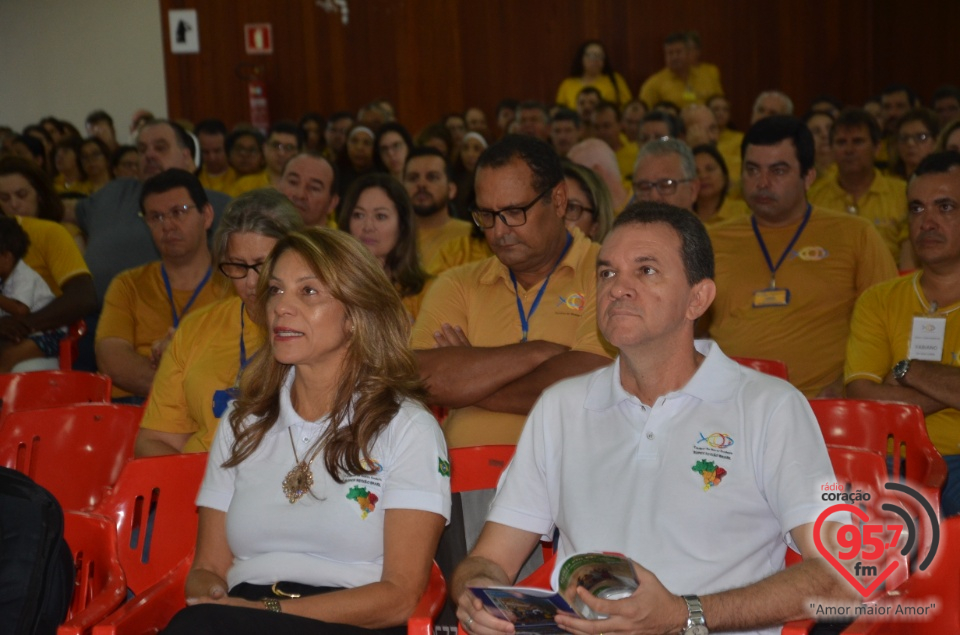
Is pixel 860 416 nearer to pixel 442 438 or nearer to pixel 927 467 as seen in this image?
pixel 927 467

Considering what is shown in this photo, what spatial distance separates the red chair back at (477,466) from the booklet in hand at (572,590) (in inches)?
30.6

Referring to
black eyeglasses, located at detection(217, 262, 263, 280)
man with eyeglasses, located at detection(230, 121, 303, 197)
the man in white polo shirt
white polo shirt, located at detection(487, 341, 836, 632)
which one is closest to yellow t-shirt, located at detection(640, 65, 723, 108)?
man with eyeglasses, located at detection(230, 121, 303, 197)

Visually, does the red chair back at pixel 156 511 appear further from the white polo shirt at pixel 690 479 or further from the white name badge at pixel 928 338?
the white name badge at pixel 928 338

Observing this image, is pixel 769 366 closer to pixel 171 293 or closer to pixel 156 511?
pixel 156 511

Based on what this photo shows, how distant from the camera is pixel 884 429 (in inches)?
117

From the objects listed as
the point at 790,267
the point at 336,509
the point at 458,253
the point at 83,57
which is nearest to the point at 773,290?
the point at 790,267

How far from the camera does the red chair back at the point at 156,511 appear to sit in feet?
9.29

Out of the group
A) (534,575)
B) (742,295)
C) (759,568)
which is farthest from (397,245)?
(759,568)

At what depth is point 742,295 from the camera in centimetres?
432

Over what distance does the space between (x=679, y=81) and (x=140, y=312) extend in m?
7.52

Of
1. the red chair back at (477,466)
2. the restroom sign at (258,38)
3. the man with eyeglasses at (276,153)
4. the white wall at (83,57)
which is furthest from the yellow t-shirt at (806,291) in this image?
the white wall at (83,57)

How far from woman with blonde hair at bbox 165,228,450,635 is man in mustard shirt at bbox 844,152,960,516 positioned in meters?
1.70

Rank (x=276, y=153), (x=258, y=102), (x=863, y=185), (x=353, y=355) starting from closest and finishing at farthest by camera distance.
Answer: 1. (x=353, y=355)
2. (x=863, y=185)
3. (x=276, y=153)
4. (x=258, y=102)

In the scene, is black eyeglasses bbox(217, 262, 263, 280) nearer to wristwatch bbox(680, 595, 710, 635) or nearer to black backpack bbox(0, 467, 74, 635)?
black backpack bbox(0, 467, 74, 635)
